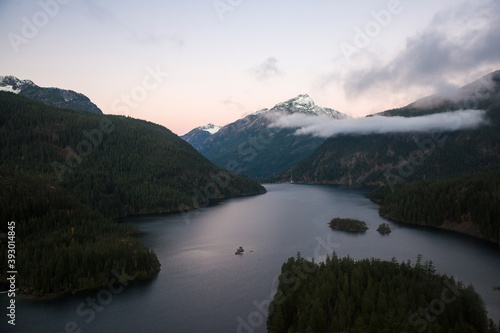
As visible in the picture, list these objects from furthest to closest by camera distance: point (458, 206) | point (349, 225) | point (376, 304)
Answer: point (349, 225)
point (458, 206)
point (376, 304)

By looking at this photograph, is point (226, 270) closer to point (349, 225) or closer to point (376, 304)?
point (376, 304)

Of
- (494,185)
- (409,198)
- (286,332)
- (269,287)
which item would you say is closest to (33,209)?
(269,287)

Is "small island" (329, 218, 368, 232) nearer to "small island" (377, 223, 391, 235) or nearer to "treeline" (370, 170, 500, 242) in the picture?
"small island" (377, 223, 391, 235)

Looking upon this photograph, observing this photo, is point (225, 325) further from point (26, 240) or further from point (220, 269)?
point (26, 240)

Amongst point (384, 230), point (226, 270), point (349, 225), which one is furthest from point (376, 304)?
point (349, 225)

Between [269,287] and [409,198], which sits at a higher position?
[409,198]

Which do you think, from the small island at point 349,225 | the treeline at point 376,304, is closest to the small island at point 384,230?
the small island at point 349,225
